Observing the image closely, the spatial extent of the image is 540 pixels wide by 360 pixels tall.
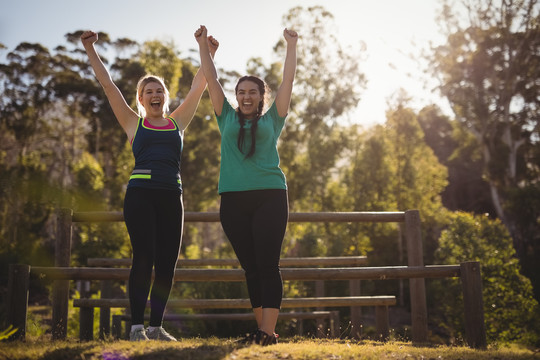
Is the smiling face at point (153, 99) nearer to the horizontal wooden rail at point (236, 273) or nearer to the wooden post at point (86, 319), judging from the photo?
the horizontal wooden rail at point (236, 273)

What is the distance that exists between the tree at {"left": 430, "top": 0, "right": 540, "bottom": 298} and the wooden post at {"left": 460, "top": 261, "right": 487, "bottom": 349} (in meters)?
22.3

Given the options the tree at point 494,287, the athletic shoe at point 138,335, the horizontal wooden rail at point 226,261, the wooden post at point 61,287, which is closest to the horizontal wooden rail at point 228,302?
the wooden post at point 61,287

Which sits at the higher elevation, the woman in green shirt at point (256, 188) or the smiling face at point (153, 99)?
the smiling face at point (153, 99)

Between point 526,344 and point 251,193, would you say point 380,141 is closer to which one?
point 526,344

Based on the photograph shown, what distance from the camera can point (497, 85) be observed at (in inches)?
1072

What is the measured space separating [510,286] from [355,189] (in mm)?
8618

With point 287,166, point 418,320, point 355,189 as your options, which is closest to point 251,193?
point 418,320

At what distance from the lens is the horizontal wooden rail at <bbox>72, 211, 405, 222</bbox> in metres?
5.46

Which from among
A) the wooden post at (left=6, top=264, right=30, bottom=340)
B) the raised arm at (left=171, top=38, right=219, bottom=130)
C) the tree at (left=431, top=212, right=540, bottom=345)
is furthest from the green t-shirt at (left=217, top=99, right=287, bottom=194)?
the tree at (left=431, top=212, right=540, bottom=345)

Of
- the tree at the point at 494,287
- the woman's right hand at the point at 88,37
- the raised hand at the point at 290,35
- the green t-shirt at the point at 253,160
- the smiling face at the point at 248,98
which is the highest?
the woman's right hand at the point at 88,37

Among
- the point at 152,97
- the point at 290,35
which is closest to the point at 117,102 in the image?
the point at 152,97

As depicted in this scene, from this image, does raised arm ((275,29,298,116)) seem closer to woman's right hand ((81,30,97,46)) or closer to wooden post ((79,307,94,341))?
woman's right hand ((81,30,97,46))

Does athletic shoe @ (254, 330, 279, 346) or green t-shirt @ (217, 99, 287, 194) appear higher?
green t-shirt @ (217, 99, 287, 194)

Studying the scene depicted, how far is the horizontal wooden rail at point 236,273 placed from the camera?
4.48m
